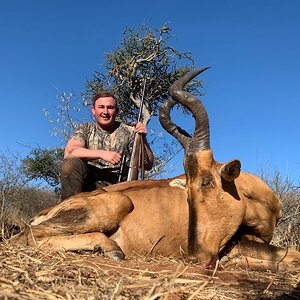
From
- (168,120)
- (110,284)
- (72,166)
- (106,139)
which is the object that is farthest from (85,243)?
(106,139)

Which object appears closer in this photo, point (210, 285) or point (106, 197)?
point (210, 285)

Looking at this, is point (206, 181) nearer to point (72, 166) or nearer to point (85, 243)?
point (85, 243)

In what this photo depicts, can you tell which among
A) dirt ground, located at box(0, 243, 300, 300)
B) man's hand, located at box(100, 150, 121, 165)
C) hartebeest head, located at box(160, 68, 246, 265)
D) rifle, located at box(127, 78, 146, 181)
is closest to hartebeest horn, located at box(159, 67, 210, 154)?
hartebeest head, located at box(160, 68, 246, 265)

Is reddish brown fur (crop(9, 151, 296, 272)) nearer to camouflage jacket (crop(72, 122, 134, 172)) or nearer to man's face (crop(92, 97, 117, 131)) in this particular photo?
camouflage jacket (crop(72, 122, 134, 172))

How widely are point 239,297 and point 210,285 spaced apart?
0.24 m

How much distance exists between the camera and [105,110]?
251 inches

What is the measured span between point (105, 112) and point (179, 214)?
2.33 metres

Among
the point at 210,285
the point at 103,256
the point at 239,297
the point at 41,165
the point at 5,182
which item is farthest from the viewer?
the point at 41,165

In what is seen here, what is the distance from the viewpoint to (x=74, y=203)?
4.54 metres

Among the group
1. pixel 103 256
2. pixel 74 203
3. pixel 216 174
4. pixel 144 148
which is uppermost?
pixel 144 148

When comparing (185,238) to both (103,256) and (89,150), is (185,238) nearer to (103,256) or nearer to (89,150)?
(103,256)

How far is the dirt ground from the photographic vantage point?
1884 millimetres

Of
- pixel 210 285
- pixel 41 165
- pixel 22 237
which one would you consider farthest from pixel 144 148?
pixel 41 165

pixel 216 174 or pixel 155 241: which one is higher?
pixel 216 174
